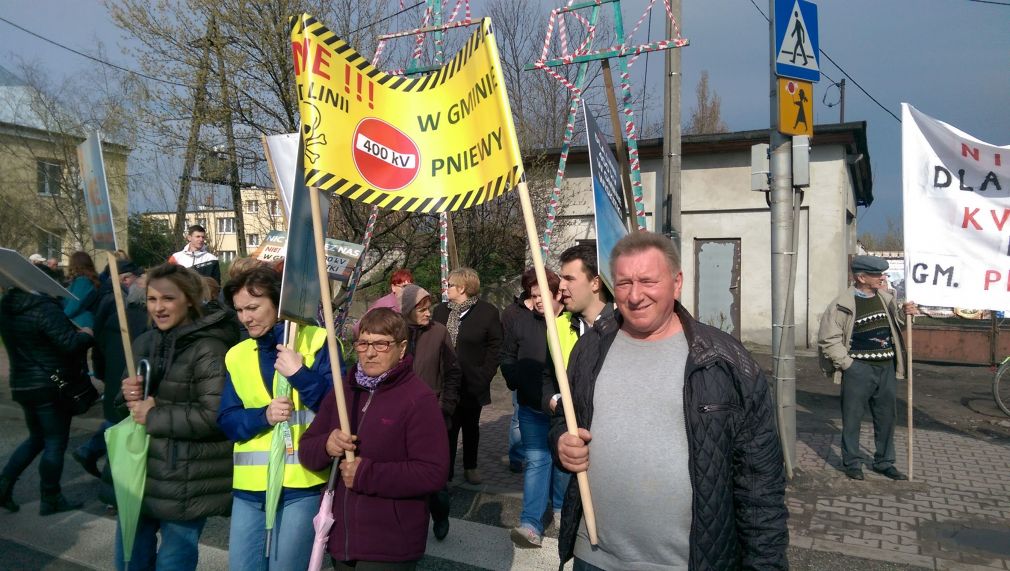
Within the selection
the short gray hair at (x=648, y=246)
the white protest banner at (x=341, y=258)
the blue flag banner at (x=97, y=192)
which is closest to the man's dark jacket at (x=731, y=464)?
the short gray hair at (x=648, y=246)

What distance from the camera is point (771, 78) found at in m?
6.54

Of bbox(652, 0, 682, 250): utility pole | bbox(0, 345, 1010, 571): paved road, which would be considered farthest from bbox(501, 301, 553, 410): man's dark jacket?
bbox(652, 0, 682, 250): utility pole

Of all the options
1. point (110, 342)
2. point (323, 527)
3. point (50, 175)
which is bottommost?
point (323, 527)

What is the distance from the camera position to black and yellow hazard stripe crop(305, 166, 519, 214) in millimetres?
2816

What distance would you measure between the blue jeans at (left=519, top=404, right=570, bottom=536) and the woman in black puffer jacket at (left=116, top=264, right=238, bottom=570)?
86.4 inches

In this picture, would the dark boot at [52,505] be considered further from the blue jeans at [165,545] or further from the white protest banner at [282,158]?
the white protest banner at [282,158]

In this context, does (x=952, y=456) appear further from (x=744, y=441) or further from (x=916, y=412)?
(x=744, y=441)

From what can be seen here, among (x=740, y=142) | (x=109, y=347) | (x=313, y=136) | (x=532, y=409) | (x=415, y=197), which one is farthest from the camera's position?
(x=740, y=142)

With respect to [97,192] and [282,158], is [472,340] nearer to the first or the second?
[282,158]

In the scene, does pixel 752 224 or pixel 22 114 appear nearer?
pixel 752 224

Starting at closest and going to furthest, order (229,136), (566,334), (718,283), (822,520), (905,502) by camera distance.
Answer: (566,334) → (822,520) → (905,502) → (229,136) → (718,283)

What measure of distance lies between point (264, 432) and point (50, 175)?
1855cm

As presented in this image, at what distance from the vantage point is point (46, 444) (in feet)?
18.5

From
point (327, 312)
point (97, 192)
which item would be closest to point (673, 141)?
point (97, 192)
